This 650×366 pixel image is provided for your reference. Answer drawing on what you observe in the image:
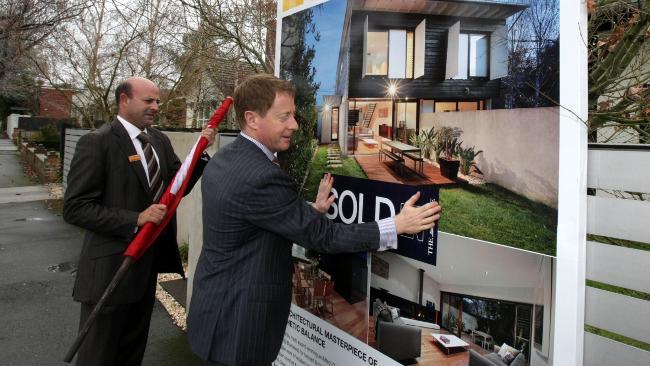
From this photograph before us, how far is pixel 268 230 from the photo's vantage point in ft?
5.59

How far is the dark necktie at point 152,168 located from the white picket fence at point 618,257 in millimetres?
2416

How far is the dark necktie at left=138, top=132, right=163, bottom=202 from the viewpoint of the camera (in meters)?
2.79

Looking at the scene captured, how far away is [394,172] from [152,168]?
1.70 m

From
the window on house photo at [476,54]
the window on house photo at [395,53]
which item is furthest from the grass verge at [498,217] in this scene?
the window on house photo at [395,53]

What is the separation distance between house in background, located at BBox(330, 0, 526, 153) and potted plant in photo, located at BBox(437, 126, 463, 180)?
8 cm

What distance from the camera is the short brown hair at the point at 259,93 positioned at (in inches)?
72.4

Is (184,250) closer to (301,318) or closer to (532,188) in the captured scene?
(301,318)

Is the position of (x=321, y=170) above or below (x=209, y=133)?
below

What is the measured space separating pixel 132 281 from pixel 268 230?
1.36 m

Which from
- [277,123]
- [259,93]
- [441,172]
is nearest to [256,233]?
[277,123]

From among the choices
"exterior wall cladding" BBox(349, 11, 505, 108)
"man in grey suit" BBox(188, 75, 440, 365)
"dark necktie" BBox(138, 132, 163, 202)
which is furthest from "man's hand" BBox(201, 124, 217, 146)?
"exterior wall cladding" BBox(349, 11, 505, 108)

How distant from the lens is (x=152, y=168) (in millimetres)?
2811

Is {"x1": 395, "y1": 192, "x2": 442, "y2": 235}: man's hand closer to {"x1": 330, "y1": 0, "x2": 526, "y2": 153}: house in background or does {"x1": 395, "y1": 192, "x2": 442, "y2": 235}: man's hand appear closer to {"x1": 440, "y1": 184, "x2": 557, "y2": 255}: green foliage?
{"x1": 440, "y1": 184, "x2": 557, "y2": 255}: green foliage

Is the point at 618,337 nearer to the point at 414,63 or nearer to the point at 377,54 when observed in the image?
the point at 414,63
